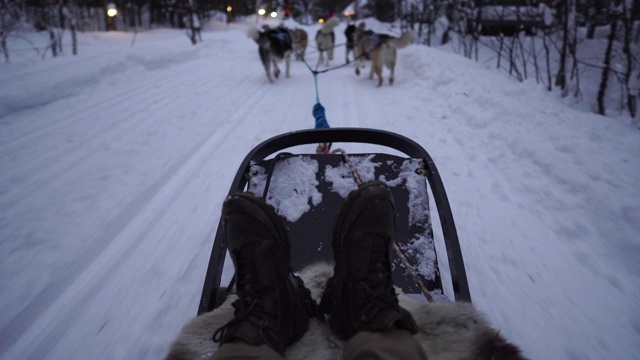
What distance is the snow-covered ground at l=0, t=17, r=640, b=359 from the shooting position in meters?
1.63

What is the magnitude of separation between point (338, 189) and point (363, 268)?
94 centimetres

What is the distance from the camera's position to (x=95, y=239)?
2.21 meters

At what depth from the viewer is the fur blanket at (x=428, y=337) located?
99 centimetres

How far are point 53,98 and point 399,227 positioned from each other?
5.82 m

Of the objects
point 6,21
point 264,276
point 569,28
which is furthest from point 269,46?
point 6,21

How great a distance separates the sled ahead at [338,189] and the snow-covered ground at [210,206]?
447 mm

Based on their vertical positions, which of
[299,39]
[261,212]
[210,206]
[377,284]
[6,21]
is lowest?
[210,206]

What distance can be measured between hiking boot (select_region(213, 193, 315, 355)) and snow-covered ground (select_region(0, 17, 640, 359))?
72cm

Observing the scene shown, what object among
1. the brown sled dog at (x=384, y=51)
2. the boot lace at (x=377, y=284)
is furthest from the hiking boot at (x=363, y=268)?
the brown sled dog at (x=384, y=51)

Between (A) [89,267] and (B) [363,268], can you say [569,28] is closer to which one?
(B) [363,268]

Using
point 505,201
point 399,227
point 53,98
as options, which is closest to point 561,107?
point 505,201

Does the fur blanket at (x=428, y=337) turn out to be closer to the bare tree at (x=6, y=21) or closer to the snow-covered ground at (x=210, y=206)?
the snow-covered ground at (x=210, y=206)

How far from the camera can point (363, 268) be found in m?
1.22

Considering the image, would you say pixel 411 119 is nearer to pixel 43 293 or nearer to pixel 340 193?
pixel 340 193
